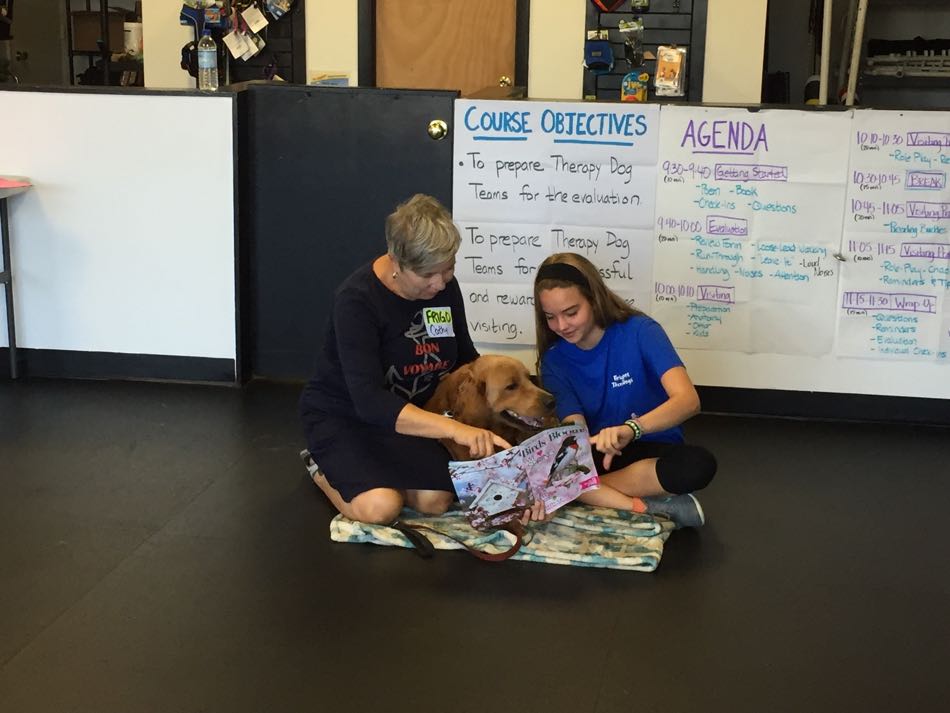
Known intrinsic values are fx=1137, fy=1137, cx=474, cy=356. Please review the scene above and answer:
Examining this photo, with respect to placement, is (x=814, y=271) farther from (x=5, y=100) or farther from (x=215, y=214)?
(x=5, y=100)

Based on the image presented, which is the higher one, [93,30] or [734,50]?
[93,30]

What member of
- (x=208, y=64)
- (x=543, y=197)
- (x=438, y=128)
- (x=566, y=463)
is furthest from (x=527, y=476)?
(x=208, y=64)

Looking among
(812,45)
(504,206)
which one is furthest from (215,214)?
(812,45)

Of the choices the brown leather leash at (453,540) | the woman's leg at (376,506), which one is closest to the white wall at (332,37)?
the woman's leg at (376,506)

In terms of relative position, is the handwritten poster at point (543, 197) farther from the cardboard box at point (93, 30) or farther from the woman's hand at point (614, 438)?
the cardboard box at point (93, 30)

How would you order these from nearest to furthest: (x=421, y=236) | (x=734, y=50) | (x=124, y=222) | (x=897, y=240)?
(x=421, y=236) → (x=897, y=240) → (x=124, y=222) → (x=734, y=50)

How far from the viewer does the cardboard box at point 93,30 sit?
28.8ft

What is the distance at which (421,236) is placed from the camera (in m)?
2.88

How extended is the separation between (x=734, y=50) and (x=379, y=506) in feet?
13.1

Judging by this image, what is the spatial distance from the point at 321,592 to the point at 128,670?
0.54m

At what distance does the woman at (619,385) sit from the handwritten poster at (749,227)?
3.56 ft

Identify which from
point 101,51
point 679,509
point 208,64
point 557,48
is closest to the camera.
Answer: point 679,509

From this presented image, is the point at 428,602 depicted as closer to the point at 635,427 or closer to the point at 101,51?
the point at 635,427

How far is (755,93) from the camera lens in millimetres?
6160
